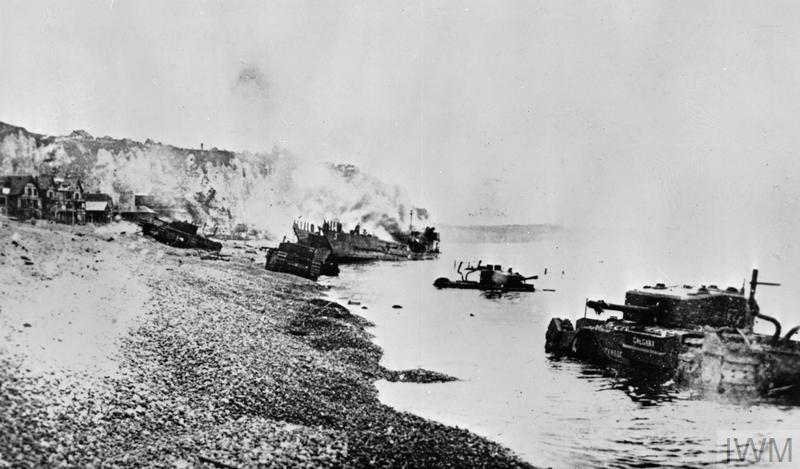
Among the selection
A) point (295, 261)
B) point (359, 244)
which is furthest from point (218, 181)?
point (295, 261)

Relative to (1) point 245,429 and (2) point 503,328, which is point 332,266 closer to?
(2) point 503,328

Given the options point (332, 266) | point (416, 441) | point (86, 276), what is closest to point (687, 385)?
point (416, 441)

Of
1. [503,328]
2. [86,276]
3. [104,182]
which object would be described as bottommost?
[503,328]

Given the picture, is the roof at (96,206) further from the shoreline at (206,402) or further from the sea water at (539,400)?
the shoreline at (206,402)

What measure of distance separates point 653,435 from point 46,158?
319 ft

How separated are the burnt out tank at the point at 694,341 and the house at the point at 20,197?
47580mm

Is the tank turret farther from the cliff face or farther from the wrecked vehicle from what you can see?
the cliff face

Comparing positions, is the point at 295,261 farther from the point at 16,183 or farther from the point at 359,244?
the point at 359,244

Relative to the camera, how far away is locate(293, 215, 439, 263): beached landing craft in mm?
85900

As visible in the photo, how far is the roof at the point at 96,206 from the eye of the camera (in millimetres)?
65875

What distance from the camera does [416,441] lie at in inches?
538

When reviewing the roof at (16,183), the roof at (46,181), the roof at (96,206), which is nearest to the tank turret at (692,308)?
the roof at (16,183)

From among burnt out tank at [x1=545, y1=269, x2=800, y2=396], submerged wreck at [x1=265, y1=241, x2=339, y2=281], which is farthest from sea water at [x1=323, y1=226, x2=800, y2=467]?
submerged wreck at [x1=265, y1=241, x2=339, y2=281]

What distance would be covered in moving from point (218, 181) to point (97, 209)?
8035 centimetres
